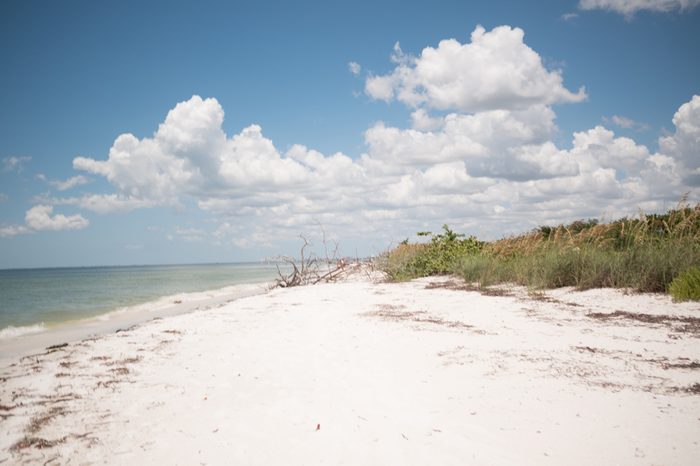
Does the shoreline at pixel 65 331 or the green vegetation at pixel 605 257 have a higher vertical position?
the green vegetation at pixel 605 257

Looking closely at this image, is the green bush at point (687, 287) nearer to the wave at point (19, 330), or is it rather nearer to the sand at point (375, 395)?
the sand at point (375, 395)

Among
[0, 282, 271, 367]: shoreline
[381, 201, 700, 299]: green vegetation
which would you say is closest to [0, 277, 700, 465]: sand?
[381, 201, 700, 299]: green vegetation

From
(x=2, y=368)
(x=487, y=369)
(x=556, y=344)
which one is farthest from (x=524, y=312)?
(x=2, y=368)

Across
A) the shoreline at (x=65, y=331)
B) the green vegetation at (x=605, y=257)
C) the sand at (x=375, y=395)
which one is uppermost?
the green vegetation at (x=605, y=257)

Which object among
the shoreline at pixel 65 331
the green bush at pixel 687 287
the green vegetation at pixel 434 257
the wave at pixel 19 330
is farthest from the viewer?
the green vegetation at pixel 434 257

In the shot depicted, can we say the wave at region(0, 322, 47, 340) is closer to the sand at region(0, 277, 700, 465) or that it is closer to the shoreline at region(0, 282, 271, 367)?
the shoreline at region(0, 282, 271, 367)

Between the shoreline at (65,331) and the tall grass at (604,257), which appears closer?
the shoreline at (65,331)

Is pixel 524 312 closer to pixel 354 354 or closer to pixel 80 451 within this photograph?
pixel 354 354

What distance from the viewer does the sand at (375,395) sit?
2662 millimetres

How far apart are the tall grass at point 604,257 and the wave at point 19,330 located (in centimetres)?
1177

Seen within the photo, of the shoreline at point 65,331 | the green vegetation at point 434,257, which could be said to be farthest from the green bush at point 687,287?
the shoreline at point 65,331

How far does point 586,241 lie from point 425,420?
1052cm

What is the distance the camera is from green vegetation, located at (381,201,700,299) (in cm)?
819

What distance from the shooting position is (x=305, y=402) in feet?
11.4
